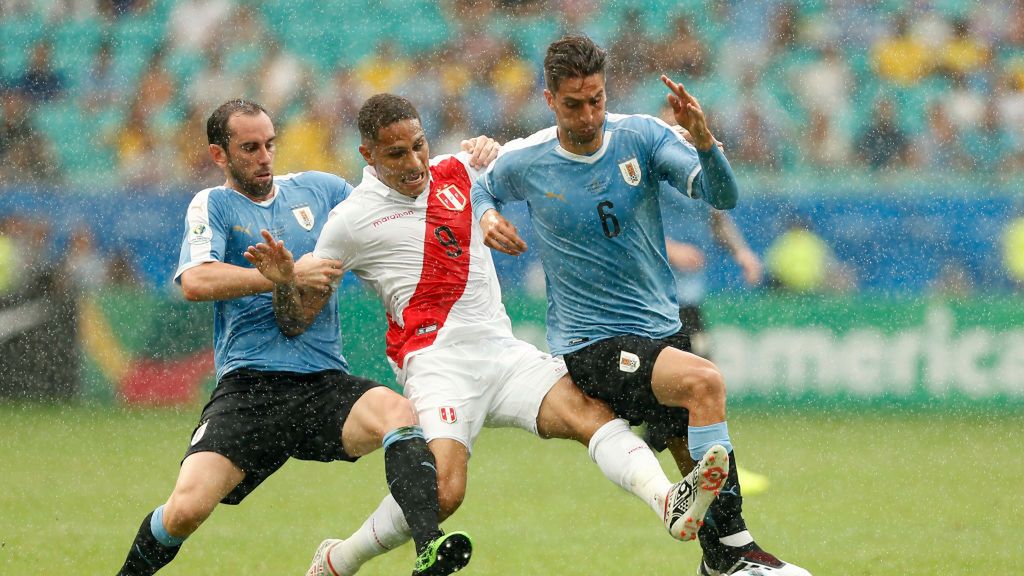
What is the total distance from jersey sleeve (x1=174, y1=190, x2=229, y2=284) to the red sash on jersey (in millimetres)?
805

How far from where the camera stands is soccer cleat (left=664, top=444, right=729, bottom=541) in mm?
4758

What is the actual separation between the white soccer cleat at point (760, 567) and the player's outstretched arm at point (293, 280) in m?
1.92

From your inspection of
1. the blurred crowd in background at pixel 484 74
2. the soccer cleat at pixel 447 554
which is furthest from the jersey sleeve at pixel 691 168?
the blurred crowd in background at pixel 484 74

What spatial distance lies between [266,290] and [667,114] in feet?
13.9

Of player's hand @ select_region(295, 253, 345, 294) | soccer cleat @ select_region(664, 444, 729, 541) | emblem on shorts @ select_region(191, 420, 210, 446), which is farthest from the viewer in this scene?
emblem on shorts @ select_region(191, 420, 210, 446)

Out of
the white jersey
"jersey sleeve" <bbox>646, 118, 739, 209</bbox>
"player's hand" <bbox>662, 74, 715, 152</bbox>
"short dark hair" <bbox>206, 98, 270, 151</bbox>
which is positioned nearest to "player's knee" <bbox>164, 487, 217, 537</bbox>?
the white jersey

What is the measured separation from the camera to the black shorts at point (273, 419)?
5.63m

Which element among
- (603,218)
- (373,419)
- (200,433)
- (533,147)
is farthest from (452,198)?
(200,433)

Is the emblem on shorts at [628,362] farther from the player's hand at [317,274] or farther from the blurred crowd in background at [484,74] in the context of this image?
the blurred crowd in background at [484,74]

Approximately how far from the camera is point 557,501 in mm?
8227

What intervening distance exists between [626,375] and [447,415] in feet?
2.51

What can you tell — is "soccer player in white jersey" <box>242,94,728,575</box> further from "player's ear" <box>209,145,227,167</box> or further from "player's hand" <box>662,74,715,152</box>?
"player's hand" <box>662,74,715,152</box>

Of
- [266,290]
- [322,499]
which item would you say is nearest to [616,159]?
[266,290]

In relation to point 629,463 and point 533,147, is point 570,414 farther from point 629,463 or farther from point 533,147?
point 533,147
